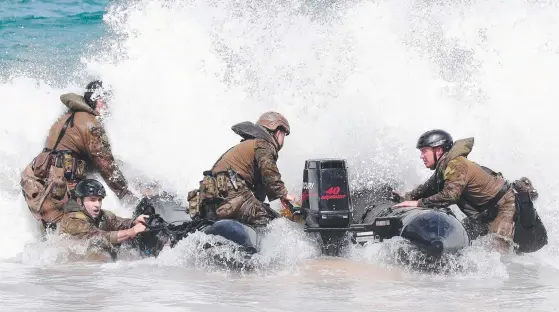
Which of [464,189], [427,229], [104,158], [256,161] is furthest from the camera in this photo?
[104,158]

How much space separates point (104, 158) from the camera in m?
9.97

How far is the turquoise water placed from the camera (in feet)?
69.8

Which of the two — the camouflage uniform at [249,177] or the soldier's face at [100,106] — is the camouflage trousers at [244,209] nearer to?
the camouflage uniform at [249,177]

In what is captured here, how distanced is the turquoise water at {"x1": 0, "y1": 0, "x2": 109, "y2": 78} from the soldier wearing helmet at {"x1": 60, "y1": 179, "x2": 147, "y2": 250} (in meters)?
10.1

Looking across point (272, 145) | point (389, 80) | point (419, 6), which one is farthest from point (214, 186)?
point (419, 6)

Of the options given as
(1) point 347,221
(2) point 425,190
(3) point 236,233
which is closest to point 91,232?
(3) point 236,233

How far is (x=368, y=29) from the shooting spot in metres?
14.1

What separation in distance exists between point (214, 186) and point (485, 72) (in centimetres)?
648

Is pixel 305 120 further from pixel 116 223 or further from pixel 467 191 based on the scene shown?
pixel 116 223

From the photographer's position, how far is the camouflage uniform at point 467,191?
890 centimetres

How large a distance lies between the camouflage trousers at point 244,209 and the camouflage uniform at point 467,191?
1.51 m

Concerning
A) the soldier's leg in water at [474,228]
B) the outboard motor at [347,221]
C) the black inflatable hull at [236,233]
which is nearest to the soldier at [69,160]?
the black inflatable hull at [236,233]

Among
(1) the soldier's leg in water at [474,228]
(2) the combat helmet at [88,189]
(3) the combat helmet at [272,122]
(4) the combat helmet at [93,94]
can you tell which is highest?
(4) the combat helmet at [93,94]

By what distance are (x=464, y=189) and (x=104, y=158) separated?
3726 millimetres
